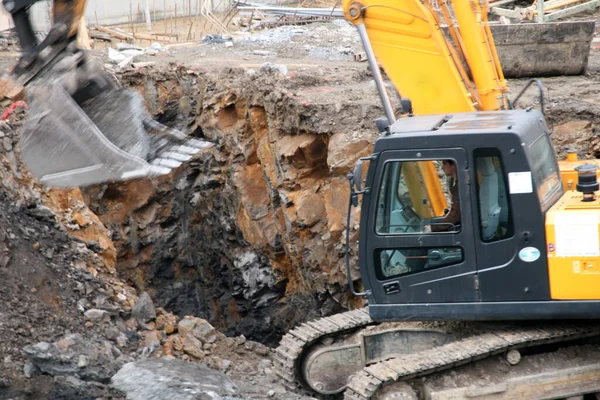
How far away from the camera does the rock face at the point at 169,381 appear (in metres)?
7.29

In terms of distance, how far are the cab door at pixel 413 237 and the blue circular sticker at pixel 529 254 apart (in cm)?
36

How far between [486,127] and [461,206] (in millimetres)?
635

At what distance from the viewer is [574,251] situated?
6.05 m

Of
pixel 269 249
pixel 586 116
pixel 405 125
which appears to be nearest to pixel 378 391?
pixel 405 125

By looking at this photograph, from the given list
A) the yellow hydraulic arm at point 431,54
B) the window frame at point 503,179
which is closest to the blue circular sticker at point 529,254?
the window frame at point 503,179

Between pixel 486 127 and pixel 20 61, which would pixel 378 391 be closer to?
pixel 486 127

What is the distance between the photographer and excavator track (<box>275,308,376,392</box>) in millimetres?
7445

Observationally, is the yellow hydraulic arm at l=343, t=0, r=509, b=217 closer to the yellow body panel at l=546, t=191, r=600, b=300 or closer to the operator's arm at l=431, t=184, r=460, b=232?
the operator's arm at l=431, t=184, r=460, b=232

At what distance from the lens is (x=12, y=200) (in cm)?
961

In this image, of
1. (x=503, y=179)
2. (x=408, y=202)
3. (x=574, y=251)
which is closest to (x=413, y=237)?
(x=408, y=202)

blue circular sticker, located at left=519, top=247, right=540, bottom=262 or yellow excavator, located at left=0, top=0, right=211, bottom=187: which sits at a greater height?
yellow excavator, located at left=0, top=0, right=211, bottom=187

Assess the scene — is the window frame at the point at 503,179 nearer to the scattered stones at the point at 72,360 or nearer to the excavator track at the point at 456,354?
the excavator track at the point at 456,354

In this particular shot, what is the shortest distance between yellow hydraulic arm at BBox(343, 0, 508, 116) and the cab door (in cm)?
90

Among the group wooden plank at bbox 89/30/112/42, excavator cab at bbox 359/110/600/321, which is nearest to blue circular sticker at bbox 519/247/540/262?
excavator cab at bbox 359/110/600/321
